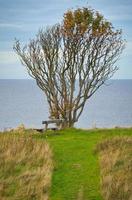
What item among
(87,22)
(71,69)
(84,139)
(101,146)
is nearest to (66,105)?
(71,69)

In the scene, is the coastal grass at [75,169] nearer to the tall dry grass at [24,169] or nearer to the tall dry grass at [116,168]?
the tall dry grass at [116,168]

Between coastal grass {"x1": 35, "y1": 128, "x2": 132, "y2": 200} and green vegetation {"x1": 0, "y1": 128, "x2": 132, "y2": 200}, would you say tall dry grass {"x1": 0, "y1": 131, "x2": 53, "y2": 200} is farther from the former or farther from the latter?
coastal grass {"x1": 35, "y1": 128, "x2": 132, "y2": 200}

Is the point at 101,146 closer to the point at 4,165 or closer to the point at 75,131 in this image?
the point at 4,165

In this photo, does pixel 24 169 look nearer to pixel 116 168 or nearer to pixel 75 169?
pixel 75 169

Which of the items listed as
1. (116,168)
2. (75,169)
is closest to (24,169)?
(75,169)

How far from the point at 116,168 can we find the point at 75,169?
5.05ft

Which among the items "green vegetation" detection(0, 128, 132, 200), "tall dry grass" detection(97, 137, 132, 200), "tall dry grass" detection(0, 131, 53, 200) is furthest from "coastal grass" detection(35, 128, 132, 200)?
"tall dry grass" detection(0, 131, 53, 200)

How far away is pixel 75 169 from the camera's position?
19.8 m

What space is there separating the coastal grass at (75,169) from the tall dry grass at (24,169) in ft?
1.21

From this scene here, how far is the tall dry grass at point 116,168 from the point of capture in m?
16.6

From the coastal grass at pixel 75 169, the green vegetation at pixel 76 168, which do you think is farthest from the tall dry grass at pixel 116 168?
the coastal grass at pixel 75 169

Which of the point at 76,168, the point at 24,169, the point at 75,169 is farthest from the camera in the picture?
the point at 76,168

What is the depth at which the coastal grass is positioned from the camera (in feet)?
55.2

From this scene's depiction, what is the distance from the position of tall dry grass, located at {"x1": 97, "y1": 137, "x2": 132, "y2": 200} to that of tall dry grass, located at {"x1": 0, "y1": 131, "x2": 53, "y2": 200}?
192 cm
